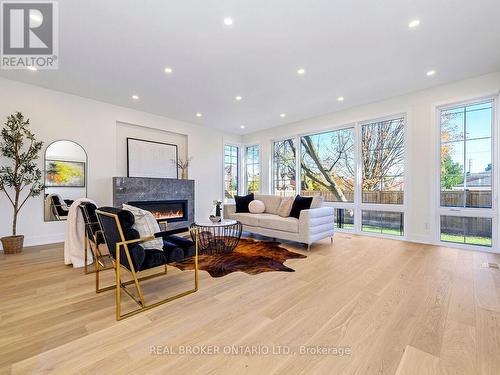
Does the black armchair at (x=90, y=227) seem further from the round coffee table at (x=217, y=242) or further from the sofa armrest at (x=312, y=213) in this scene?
the sofa armrest at (x=312, y=213)

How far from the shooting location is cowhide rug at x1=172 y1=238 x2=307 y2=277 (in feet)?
9.27

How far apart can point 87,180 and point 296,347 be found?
15.7 ft

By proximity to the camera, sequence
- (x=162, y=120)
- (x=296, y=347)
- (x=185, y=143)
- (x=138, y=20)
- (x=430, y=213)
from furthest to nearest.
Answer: (x=185, y=143) → (x=162, y=120) → (x=430, y=213) → (x=138, y=20) → (x=296, y=347)

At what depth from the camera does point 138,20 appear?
2.36 metres

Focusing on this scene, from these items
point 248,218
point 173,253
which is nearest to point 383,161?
point 248,218

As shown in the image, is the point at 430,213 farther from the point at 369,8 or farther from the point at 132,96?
the point at 132,96

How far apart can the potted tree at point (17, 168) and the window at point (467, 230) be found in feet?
23.3

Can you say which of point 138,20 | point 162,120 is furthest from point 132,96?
point 138,20

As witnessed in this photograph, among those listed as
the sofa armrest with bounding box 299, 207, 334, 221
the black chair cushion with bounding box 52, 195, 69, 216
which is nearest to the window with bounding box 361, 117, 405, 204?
the sofa armrest with bounding box 299, 207, 334, 221

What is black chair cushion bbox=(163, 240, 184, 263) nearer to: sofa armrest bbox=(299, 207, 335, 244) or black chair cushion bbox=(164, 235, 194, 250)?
black chair cushion bbox=(164, 235, 194, 250)

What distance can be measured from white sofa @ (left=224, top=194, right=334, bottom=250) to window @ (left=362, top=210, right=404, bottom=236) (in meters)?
1.04

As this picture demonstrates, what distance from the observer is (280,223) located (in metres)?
4.02

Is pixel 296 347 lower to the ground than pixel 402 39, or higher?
lower

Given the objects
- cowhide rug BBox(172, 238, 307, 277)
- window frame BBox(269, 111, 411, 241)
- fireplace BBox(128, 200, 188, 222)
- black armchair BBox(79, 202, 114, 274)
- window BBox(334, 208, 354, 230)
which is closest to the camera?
black armchair BBox(79, 202, 114, 274)
